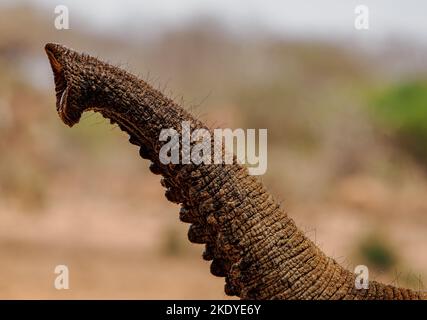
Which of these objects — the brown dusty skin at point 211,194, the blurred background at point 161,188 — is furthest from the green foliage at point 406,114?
the brown dusty skin at point 211,194

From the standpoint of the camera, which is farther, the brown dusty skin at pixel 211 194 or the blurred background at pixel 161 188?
the blurred background at pixel 161 188

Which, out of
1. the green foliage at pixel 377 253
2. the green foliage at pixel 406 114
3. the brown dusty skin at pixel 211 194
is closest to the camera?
the brown dusty skin at pixel 211 194

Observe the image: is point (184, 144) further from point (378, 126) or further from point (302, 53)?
point (302, 53)

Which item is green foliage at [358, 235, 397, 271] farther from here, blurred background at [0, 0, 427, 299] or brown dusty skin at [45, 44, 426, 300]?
brown dusty skin at [45, 44, 426, 300]

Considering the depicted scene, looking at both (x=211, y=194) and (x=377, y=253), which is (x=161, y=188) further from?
(x=211, y=194)

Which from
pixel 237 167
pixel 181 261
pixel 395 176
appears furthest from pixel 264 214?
pixel 395 176

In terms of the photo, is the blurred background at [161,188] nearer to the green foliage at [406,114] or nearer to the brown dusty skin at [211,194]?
the green foliage at [406,114]

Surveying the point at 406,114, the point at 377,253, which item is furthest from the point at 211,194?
the point at 406,114
